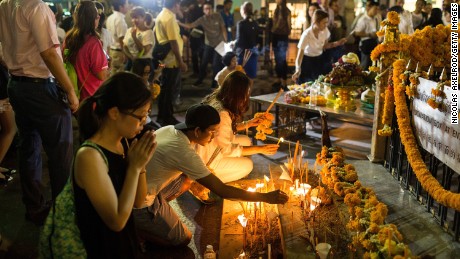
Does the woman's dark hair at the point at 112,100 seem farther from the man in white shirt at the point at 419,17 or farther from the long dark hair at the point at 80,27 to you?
the man in white shirt at the point at 419,17

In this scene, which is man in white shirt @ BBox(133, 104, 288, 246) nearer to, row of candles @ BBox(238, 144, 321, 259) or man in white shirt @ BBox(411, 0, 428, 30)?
row of candles @ BBox(238, 144, 321, 259)

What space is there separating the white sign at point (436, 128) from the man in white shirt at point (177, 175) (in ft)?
5.10

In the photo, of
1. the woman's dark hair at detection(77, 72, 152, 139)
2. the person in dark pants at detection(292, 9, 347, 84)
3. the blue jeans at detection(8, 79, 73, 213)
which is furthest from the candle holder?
the person in dark pants at detection(292, 9, 347, 84)

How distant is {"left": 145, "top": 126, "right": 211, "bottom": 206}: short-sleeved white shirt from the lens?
3.72 metres

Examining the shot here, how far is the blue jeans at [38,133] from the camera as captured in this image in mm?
4270

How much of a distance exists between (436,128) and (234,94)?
1976 millimetres

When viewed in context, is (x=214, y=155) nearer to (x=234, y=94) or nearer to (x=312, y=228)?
(x=234, y=94)

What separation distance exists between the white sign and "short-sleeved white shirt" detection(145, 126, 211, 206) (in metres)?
2.07

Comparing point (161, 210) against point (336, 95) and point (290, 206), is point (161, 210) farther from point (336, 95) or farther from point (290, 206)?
point (336, 95)

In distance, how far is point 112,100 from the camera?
2.44 meters

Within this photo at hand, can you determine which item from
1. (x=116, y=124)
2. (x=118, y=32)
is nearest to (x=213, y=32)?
(x=118, y=32)

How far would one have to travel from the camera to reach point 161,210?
396 centimetres

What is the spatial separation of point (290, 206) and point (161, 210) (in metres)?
1.19

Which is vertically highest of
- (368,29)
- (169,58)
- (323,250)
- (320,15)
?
(320,15)
